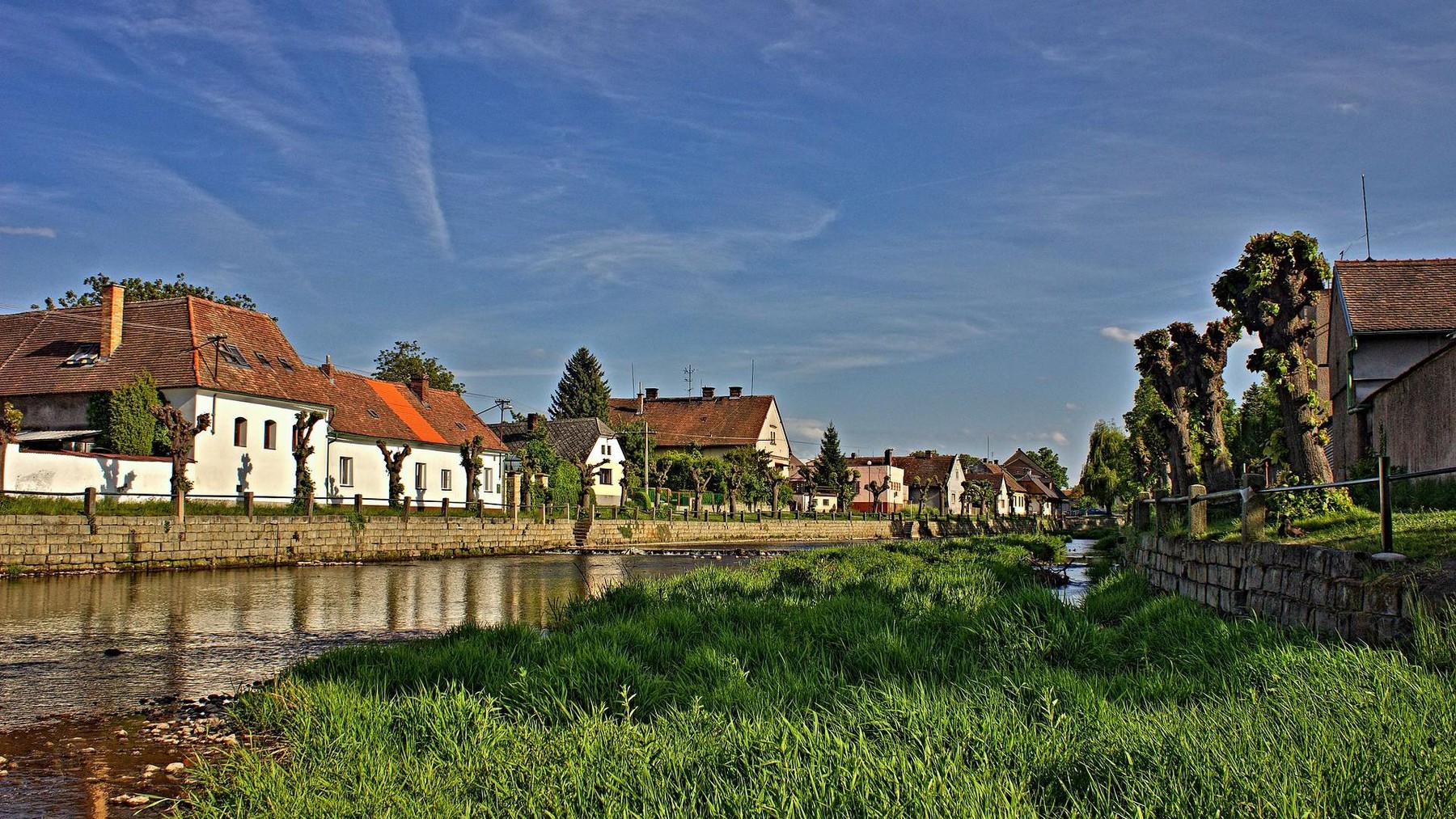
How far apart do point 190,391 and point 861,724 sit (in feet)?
119

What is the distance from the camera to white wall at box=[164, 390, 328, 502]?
36.3m

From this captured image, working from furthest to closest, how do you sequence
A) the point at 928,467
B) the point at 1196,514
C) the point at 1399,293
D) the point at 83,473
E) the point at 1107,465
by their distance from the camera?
1. the point at 928,467
2. the point at 1107,465
3. the point at 83,473
4. the point at 1399,293
5. the point at 1196,514

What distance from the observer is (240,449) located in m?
38.3

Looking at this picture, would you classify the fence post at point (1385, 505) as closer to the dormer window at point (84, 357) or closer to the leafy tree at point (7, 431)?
the leafy tree at point (7, 431)

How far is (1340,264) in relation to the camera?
27078mm

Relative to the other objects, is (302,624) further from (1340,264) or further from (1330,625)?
(1340,264)

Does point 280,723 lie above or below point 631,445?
below

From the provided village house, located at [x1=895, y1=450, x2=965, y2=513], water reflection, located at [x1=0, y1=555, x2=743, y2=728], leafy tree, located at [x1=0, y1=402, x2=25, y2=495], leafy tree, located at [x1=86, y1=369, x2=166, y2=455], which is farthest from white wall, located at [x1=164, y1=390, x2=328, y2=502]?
village house, located at [x1=895, y1=450, x2=965, y2=513]

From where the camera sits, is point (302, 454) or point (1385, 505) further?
point (302, 454)

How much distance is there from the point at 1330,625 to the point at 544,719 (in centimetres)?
631

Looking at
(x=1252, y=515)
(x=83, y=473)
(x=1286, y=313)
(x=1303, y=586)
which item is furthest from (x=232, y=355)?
(x=1303, y=586)

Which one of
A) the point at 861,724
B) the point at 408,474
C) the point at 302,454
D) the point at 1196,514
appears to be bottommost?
the point at 861,724

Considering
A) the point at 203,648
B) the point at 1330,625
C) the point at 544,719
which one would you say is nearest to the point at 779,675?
the point at 544,719

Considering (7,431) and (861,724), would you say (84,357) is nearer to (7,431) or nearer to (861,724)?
(7,431)
